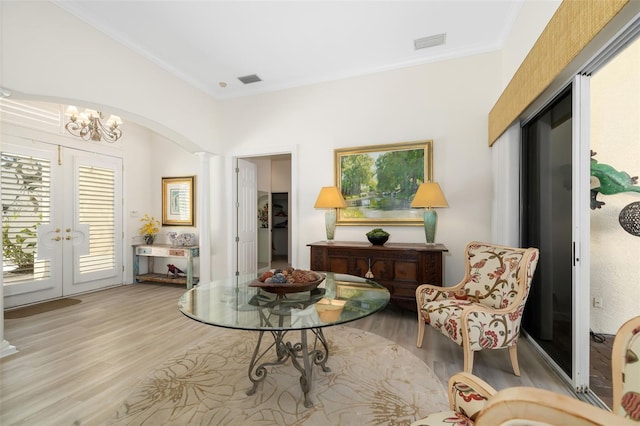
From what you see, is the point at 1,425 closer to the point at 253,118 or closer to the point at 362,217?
the point at 362,217

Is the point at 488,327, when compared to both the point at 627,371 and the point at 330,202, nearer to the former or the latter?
the point at 627,371

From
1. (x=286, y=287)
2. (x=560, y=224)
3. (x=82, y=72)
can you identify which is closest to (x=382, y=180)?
(x=560, y=224)

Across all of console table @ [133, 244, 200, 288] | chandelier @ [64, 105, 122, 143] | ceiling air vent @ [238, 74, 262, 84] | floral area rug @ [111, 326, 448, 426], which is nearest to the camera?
floral area rug @ [111, 326, 448, 426]

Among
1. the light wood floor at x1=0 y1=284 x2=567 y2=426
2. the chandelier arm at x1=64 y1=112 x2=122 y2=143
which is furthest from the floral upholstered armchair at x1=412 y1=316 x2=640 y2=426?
the chandelier arm at x1=64 y1=112 x2=122 y2=143

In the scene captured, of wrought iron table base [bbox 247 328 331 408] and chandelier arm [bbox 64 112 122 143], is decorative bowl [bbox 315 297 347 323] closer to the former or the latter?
wrought iron table base [bbox 247 328 331 408]

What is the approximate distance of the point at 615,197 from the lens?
1.82m

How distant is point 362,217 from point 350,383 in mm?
2212

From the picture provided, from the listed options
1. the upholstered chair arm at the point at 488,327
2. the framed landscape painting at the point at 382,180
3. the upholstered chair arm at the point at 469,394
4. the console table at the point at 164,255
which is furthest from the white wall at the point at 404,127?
the upholstered chair arm at the point at 469,394

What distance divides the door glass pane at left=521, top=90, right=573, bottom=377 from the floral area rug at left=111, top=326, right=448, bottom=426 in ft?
3.62

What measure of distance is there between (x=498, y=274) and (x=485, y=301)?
261mm

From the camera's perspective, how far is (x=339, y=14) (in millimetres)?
2908

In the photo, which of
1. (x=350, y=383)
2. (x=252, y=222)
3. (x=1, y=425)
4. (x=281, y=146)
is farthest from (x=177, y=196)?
(x=350, y=383)

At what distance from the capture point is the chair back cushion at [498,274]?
2.16 m

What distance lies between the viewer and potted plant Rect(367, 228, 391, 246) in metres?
3.50
